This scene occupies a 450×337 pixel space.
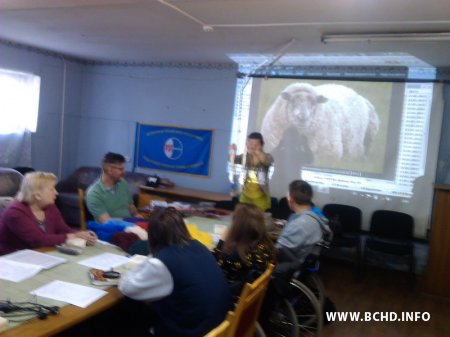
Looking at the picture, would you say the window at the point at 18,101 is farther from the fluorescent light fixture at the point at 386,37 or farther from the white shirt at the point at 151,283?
the white shirt at the point at 151,283

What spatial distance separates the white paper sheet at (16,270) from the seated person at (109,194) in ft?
3.52

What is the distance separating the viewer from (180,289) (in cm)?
172

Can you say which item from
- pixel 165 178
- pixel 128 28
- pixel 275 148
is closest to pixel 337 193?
pixel 275 148

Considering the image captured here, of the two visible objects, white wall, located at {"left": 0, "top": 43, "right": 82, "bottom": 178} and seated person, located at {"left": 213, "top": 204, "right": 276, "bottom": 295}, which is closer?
seated person, located at {"left": 213, "top": 204, "right": 276, "bottom": 295}

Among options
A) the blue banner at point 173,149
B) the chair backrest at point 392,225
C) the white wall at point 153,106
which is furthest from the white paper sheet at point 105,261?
the blue banner at point 173,149

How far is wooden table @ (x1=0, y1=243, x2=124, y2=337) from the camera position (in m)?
1.42

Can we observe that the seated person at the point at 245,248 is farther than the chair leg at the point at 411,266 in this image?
No

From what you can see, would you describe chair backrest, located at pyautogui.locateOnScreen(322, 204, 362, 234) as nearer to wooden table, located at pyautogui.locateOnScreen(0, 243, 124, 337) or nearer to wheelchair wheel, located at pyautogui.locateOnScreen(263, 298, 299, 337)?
wheelchair wheel, located at pyautogui.locateOnScreen(263, 298, 299, 337)

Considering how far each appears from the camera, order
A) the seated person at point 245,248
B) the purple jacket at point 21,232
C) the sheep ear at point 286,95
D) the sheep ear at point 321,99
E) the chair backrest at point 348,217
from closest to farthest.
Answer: the seated person at point 245,248
the purple jacket at point 21,232
the chair backrest at point 348,217
the sheep ear at point 321,99
the sheep ear at point 286,95

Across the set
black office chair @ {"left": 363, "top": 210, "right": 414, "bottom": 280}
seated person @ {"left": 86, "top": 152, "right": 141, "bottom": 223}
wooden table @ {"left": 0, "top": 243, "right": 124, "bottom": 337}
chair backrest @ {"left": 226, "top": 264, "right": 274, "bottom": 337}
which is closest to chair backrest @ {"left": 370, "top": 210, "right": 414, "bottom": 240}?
black office chair @ {"left": 363, "top": 210, "right": 414, "bottom": 280}

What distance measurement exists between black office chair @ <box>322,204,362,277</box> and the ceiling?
1.77 m

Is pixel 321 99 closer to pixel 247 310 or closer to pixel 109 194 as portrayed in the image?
pixel 109 194

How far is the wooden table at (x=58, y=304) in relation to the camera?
1420 millimetres

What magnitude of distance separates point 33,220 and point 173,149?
3838 millimetres
